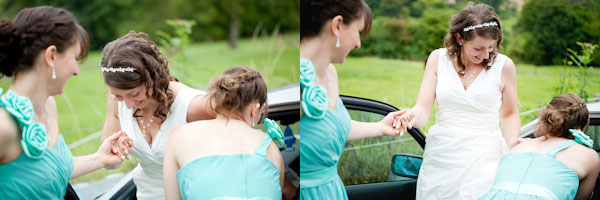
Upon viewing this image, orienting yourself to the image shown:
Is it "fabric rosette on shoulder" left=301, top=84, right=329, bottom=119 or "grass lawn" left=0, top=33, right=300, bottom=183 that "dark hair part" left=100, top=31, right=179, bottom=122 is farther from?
"fabric rosette on shoulder" left=301, top=84, right=329, bottom=119

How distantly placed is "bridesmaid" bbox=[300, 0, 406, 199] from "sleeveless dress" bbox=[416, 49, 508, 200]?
226 mm

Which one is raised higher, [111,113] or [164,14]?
[164,14]

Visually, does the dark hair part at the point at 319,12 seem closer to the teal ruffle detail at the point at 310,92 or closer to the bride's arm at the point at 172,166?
the teal ruffle detail at the point at 310,92

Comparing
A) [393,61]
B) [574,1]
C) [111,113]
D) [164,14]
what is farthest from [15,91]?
[574,1]

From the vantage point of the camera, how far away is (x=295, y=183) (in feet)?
7.57

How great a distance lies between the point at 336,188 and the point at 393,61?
0.62 meters

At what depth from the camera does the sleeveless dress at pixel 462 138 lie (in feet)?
7.09

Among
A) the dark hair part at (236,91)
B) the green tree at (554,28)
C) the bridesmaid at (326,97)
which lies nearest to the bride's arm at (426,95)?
the bridesmaid at (326,97)

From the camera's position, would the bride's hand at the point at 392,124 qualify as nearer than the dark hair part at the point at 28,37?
No

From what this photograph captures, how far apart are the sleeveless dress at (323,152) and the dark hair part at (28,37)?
38.3 inches

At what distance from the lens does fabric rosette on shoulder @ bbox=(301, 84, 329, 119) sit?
76.2 inches

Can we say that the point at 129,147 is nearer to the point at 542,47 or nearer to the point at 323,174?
the point at 323,174

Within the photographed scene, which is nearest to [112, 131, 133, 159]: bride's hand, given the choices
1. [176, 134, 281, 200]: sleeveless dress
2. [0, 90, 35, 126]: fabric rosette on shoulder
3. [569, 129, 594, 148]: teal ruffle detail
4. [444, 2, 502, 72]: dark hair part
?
[176, 134, 281, 200]: sleeveless dress

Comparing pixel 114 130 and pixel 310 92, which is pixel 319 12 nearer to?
pixel 310 92
